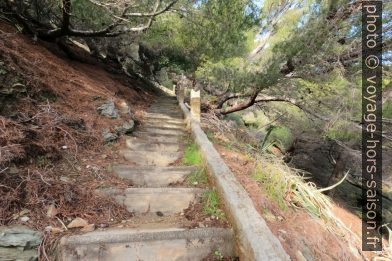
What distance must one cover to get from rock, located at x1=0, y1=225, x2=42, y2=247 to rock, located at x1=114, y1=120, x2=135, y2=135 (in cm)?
245

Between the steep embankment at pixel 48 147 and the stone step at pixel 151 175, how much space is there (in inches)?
7.4

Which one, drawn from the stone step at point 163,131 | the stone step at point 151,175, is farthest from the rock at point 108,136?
the stone step at point 163,131

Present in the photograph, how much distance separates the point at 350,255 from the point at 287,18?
6.93m

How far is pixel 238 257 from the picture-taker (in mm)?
2133

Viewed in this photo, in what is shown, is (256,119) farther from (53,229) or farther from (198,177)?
(53,229)

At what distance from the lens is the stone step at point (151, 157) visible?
3.95 meters

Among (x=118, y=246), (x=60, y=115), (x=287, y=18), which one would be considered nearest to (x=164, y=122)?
(x=60, y=115)

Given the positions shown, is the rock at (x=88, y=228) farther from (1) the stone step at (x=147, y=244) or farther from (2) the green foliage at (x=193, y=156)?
(2) the green foliage at (x=193, y=156)

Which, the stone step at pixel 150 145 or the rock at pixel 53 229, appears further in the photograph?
the stone step at pixel 150 145

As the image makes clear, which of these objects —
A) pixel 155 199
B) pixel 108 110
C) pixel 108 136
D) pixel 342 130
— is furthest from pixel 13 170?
pixel 342 130

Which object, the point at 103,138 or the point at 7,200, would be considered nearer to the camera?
the point at 7,200

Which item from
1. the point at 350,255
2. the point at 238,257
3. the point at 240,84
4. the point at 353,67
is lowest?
the point at 350,255

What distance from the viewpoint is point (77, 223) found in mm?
2309

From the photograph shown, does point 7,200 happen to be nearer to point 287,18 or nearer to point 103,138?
point 103,138
